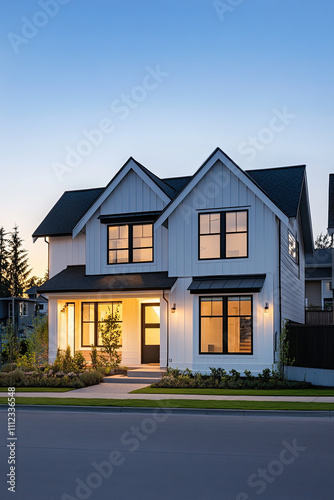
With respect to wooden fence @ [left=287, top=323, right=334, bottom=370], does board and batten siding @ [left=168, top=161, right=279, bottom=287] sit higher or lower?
higher

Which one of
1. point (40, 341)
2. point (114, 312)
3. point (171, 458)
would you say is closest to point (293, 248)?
point (114, 312)

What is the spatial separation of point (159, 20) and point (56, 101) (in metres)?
4.95

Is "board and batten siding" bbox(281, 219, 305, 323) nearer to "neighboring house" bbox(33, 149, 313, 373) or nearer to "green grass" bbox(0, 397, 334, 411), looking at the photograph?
"neighboring house" bbox(33, 149, 313, 373)

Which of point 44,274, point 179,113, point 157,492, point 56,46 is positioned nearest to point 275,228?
point 179,113

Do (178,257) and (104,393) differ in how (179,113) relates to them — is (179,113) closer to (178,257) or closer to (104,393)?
(178,257)

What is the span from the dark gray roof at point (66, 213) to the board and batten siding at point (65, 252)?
455 mm

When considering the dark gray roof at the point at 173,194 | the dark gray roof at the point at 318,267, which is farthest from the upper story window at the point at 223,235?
the dark gray roof at the point at 318,267

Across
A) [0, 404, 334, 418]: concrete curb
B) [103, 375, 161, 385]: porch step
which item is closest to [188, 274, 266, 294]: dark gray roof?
[103, 375, 161, 385]: porch step

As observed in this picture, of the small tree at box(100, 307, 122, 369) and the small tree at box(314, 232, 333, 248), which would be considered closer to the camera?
the small tree at box(100, 307, 122, 369)

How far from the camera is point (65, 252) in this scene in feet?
90.5

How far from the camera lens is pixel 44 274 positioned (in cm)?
9581

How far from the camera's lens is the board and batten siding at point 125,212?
2459 cm

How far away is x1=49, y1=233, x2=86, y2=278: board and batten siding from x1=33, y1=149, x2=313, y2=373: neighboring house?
0.36 feet

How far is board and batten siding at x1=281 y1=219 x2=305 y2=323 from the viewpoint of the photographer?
76.3ft
